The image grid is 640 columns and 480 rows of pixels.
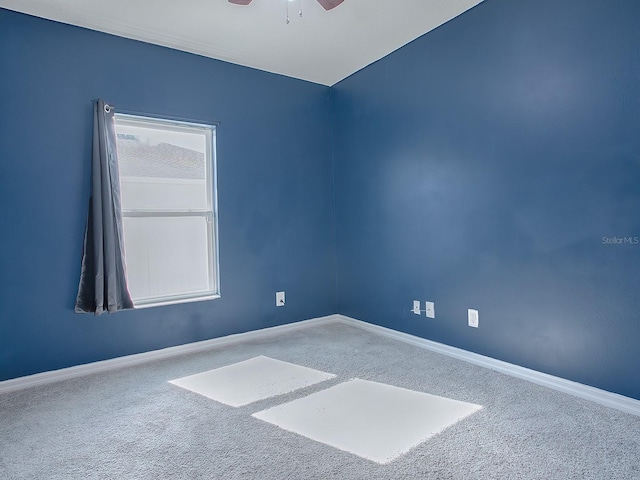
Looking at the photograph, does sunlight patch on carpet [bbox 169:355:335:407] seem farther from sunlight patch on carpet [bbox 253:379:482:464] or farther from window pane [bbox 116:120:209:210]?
window pane [bbox 116:120:209:210]

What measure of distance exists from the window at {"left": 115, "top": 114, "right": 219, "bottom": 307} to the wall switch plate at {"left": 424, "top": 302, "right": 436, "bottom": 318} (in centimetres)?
177

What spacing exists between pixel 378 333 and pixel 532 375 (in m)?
1.34

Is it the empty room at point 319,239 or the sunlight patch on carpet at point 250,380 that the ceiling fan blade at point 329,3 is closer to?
the empty room at point 319,239

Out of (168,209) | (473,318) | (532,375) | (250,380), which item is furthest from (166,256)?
(532,375)

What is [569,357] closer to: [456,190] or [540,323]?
[540,323]

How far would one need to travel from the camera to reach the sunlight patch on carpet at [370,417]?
5.51ft

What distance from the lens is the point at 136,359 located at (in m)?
2.83

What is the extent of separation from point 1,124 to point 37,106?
0.80 feet

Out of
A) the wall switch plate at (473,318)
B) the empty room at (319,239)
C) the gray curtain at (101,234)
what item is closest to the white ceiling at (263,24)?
the empty room at (319,239)

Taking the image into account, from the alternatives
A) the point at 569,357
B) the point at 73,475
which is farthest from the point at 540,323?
the point at 73,475

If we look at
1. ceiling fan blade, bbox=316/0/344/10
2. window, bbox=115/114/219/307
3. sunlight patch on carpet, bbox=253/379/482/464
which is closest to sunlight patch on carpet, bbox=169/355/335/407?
sunlight patch on carpet, bbox=253/379/482/464

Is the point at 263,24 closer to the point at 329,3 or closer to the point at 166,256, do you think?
the point at 329,3

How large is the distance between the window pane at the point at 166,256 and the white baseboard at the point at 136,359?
1.46 ft

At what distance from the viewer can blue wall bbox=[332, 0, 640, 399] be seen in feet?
6.33
